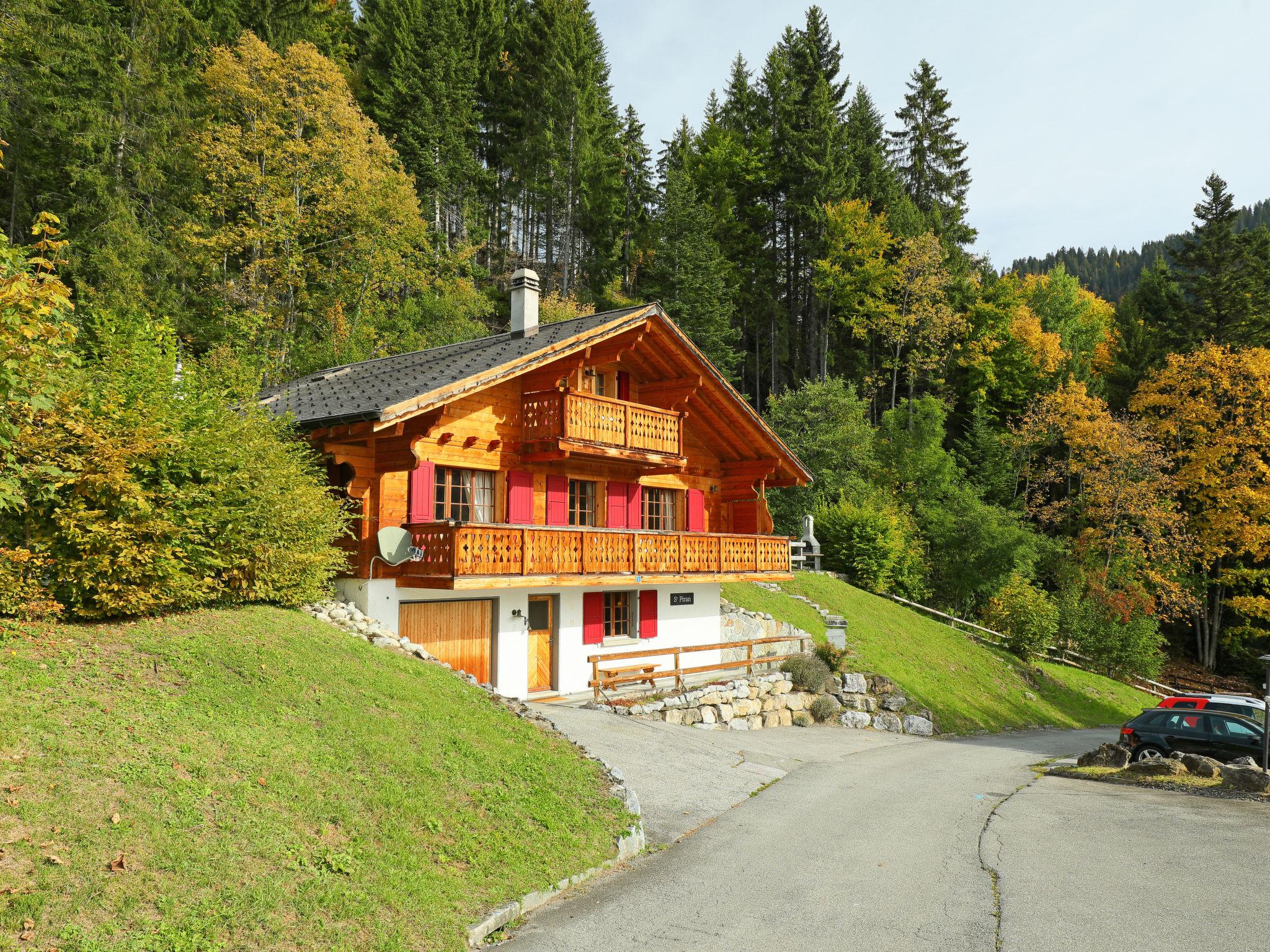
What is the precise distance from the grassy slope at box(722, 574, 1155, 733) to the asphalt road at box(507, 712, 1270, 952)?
10622 millimetres

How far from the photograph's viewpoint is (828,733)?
20344 millimetres

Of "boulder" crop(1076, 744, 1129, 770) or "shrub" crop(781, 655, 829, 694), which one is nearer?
"boulder" crop(1076, 744, 1129, 770)

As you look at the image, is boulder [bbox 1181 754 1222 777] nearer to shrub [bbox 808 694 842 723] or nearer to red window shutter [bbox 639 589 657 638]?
shrub [bbox 808 694 842 723]

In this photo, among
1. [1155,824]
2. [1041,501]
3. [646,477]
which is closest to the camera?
[1155,824]

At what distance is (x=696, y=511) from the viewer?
24094 millimetres

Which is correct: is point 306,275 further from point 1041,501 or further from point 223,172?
point 1041,501

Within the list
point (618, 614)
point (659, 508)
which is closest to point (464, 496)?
point (618, 614)

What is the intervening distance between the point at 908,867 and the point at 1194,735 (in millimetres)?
10914

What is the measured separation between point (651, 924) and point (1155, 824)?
829 cm

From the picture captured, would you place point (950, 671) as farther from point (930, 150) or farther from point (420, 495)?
point (930, 150)

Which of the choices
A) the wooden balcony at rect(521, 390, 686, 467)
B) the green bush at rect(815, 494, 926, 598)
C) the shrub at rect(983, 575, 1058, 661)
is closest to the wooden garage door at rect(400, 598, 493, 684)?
the wooden balcony at rect(521, 390, 686, 467)

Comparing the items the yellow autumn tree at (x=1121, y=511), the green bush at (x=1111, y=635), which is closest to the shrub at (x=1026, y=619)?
the green bush at (x=1111, y=635)

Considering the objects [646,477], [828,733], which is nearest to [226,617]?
[646,477]

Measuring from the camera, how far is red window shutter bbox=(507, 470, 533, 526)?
1861cm
